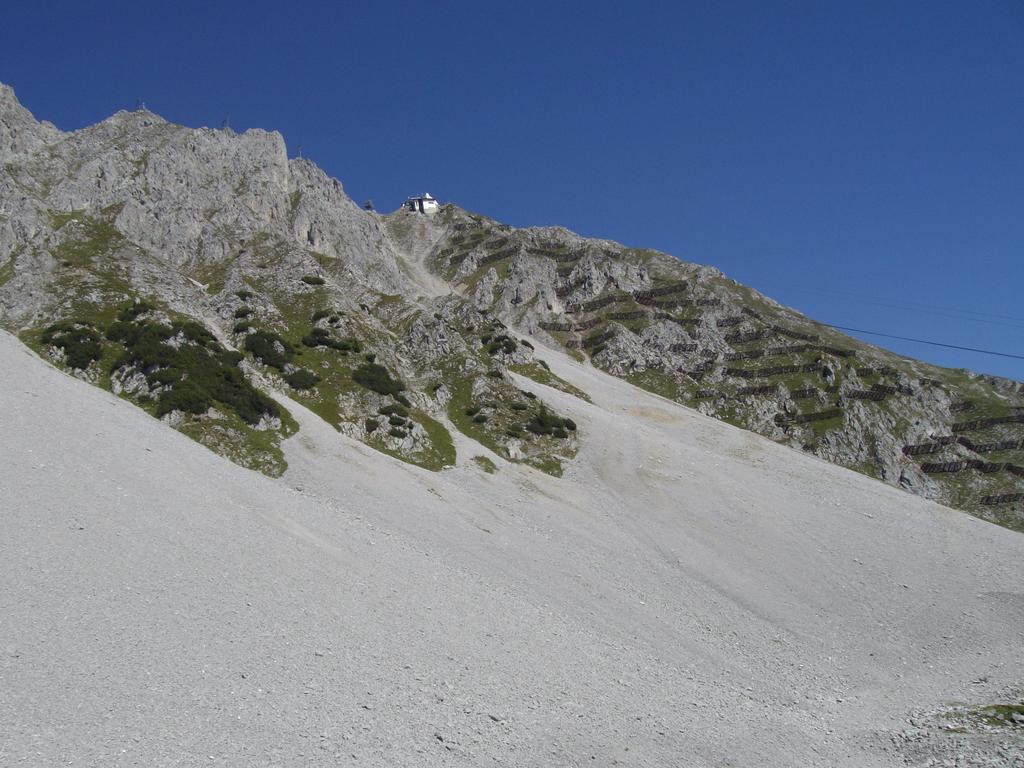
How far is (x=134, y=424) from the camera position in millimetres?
44156

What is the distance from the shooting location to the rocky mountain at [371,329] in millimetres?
59828

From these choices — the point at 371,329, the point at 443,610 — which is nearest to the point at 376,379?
the point at 371,329

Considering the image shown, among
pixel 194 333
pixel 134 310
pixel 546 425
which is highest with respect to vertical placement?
pixel 546 425

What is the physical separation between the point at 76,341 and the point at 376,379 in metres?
26.9

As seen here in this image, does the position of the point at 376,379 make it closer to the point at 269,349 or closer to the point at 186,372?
the point at 269,349

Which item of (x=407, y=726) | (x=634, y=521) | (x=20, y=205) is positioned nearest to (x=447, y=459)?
(x=634, y=521)

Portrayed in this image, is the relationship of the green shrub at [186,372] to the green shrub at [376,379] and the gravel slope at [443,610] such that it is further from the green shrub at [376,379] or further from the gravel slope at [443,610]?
the green shrub at [376,379]

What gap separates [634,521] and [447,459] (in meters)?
18.0

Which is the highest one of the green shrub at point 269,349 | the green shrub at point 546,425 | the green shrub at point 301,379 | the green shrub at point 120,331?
the green shrub at point 546,425

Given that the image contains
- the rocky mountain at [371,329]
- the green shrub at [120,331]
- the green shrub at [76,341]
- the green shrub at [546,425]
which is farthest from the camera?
the green shrub at [546,425]

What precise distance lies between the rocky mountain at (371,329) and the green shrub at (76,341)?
215 mm

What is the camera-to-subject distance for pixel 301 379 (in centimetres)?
6419

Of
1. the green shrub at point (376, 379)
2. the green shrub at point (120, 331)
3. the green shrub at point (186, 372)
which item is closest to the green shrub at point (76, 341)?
the green shrub at point (120, 331)

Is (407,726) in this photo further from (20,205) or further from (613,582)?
(20,205)
